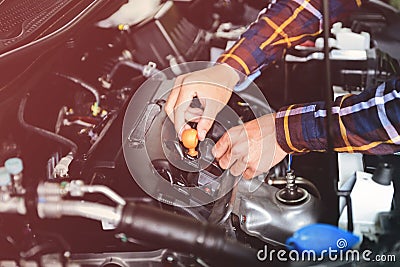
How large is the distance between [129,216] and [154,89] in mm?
396

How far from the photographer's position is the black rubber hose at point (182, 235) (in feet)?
2.31

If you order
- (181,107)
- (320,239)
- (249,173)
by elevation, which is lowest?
(320,239)

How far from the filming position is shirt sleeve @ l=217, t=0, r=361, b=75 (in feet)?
3.67

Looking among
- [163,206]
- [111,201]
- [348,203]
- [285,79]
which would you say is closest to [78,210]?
[111,201]

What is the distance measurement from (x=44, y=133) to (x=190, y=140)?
25 centimetres

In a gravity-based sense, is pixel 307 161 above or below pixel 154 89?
below

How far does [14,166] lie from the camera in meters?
0.86

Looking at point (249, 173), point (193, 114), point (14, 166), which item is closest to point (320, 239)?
point (249, 173)

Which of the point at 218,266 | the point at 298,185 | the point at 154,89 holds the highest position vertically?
the point at 154,89

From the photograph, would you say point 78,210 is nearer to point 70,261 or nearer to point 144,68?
point 70,261

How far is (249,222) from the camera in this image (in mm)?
929

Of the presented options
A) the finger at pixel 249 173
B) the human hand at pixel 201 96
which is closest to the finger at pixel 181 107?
the human hand at pixel 201 96

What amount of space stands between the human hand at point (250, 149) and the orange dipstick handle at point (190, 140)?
4cm

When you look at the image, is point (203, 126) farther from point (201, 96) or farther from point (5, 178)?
point (5, 178)
